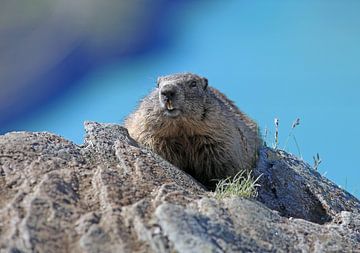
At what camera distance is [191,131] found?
7.06 metres

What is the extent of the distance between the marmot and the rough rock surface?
2.55 ft

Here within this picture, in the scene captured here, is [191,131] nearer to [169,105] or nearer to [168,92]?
[169,105]

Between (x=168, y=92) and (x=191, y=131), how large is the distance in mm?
551

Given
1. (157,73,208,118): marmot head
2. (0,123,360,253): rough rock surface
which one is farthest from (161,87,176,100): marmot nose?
(0,123,360,253): rough rock surface

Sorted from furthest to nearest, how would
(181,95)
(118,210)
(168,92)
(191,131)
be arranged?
(191,131) → (181,95) → (168,92) → (118,210)

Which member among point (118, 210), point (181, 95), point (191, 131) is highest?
point (181, 95)

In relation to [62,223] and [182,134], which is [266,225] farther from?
[182,134]

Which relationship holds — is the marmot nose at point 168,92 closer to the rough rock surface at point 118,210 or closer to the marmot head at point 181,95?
the marmot head at point 181,95

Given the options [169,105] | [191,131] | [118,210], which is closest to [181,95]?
[169,105]

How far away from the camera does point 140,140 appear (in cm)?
719

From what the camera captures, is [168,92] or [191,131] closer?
[168,92]

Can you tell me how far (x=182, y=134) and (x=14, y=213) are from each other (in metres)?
3.16

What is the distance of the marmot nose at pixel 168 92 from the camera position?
671 centimetres

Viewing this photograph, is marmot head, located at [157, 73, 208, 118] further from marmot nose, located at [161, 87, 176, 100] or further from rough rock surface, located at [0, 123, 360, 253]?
rough rock surface, located at [0, 123, 360, 253]
